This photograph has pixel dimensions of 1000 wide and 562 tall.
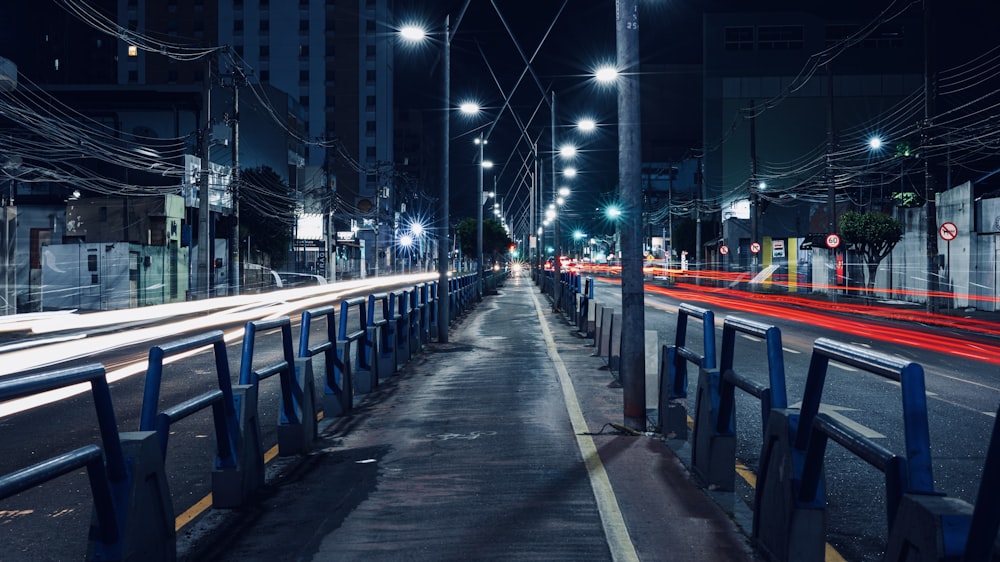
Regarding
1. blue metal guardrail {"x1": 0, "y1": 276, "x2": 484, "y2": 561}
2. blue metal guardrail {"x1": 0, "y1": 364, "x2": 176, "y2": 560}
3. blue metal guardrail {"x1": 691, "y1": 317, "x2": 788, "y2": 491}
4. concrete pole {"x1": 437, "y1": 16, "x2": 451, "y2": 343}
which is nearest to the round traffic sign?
concrete pole {"x1": 437, "y1": 16, "x2": 451, "y2": 343}

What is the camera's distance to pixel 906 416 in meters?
3.44

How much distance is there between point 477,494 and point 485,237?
2489 inches

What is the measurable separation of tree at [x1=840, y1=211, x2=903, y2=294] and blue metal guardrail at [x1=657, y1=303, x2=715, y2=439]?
31.9 meters

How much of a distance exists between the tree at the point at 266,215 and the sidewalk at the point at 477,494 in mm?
58829

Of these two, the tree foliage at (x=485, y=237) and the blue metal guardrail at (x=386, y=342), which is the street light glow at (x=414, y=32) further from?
the tree foliage at (x=485, y=237)

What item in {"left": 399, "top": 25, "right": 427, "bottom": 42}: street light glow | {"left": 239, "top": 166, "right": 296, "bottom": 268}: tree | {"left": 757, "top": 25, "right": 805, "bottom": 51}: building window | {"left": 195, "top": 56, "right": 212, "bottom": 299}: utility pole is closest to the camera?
{"left": 399, "top": 25, "right": 427, "bottom": 42}: street light glow

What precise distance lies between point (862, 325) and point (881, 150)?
4441 centimetres

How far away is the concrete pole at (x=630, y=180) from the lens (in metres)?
9.68

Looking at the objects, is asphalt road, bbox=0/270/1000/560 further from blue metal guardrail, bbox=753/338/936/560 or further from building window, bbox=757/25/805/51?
building window, bbox=757/25/805/51

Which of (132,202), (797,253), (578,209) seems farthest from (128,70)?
(797,253)

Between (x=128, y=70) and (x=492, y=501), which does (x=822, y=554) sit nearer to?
(x=492, y=501)

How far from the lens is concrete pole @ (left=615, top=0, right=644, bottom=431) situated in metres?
9.68

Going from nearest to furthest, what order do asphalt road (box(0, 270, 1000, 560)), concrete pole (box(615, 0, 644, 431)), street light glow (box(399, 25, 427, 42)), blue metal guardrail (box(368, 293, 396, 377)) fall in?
asphalt road (box(0, 270, 1000, 560)) → concrete pole (box(615, 0, 644, 431)) → blue metal guardrail (box(368, 293, 396, 377)) → street light glow (box(399, 25, 427, 42))

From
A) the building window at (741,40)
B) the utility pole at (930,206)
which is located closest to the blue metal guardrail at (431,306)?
the utility pole at (930,206)
